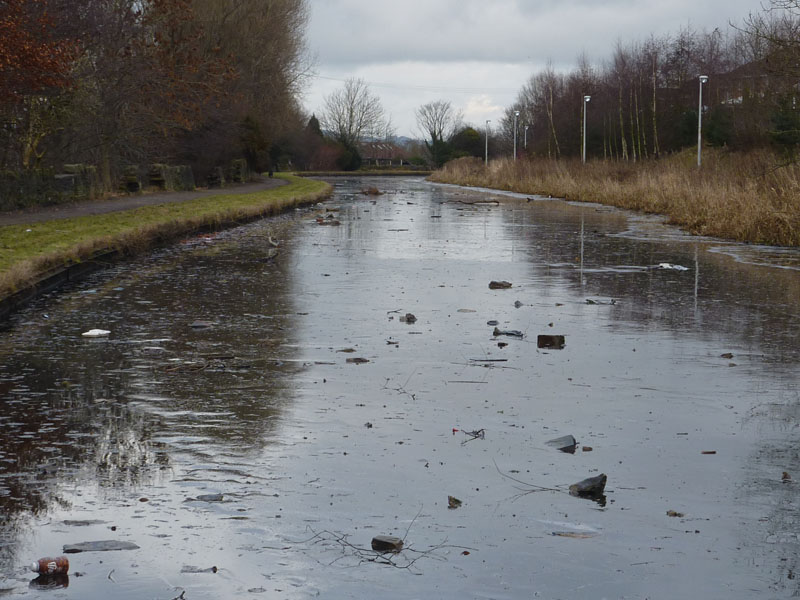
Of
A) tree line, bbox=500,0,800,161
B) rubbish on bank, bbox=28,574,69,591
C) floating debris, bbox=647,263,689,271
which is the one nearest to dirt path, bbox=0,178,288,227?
floating debris, bbox=647,263,689,271

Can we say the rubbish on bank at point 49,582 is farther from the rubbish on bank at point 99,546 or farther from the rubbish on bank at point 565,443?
the rubbish on bank at point 565,443

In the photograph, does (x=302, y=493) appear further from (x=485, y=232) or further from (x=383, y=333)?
(x=485, y=232)

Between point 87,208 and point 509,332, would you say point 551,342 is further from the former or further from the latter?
point 87,208

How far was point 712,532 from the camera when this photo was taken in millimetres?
4758

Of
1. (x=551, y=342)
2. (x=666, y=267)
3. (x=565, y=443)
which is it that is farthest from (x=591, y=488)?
(x=666, y=267)

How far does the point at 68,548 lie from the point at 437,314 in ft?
24.7

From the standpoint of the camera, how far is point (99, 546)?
4.57 metres

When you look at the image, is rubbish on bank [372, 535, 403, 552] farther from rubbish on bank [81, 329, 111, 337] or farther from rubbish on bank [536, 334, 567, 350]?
rubbish on bank [81, 329, 111, 337]

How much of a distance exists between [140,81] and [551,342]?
2935cm

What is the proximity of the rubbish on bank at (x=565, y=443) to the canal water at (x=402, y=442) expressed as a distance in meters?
0.07

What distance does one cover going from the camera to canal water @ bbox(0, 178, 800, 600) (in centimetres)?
435

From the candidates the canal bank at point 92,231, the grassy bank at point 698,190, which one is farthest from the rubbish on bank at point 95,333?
the grassy bank at point 698,190

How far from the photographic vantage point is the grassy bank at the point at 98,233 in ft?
46.3

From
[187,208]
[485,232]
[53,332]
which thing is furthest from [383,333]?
[187,208]
